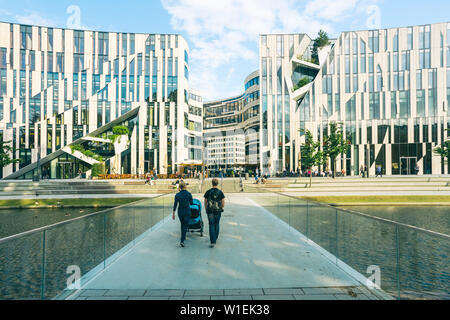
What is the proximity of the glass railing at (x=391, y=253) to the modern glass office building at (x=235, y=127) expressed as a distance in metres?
48.0

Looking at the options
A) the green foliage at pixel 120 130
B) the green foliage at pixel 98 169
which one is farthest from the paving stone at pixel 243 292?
the green foliage at pixel 120 130

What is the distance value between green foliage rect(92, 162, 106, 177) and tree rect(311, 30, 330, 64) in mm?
42586

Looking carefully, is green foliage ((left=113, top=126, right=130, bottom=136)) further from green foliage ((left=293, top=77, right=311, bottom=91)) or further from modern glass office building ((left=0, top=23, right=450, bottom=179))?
green foliage ((left=293, top=77, right=311, bottom=91))

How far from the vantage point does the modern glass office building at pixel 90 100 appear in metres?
38.4

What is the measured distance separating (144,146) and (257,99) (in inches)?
1082

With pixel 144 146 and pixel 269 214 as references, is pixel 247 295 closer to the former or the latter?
pixel 269 214

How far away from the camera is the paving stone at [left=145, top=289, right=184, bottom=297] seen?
3.73 m

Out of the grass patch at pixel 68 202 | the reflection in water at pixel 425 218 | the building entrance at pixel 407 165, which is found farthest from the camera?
the building entrance at pixel 407 165

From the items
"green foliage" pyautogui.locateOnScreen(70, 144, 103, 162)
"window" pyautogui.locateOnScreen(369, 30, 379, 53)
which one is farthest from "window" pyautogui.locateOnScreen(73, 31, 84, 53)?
"window" pyautogui.locateOnScreen(369, 30, 379, 53)

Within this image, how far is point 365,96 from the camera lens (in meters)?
41.8

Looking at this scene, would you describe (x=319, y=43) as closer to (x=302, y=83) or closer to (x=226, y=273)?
(x=302, y=83)

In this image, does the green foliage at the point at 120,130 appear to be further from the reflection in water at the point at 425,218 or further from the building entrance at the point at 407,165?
the building entrance at the point at 407,165

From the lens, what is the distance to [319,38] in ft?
146
